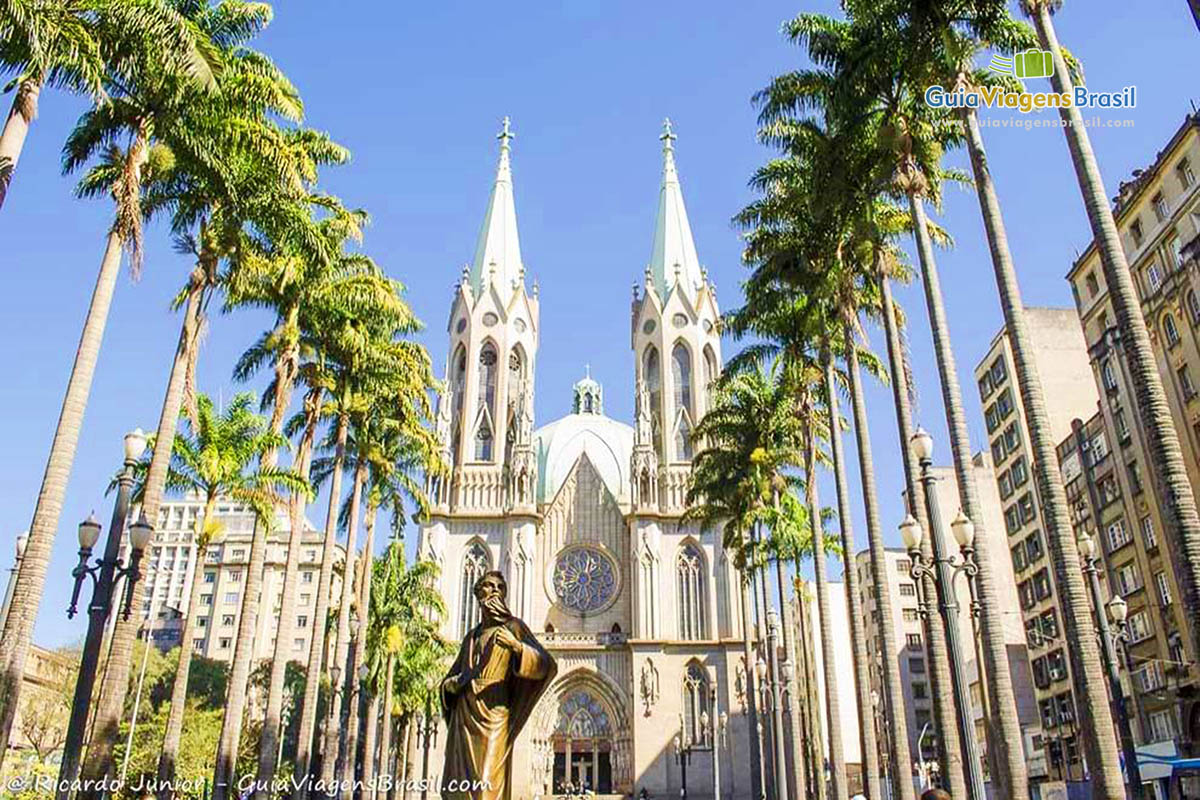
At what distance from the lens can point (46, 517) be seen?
46.9ft

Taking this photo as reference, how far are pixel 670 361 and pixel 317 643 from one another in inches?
1635

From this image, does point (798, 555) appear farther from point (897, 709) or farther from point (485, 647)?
point (485, 647)

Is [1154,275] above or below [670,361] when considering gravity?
below

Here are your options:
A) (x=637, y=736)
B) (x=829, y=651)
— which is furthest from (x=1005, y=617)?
(x=829, y=651)

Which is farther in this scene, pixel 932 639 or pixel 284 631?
pixel 284 631

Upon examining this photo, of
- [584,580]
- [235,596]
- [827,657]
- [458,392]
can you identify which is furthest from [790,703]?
[235,596]

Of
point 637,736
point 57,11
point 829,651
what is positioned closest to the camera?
point 57,11

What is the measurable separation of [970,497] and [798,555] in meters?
16.7

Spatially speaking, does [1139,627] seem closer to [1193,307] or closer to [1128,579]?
[1128,579]

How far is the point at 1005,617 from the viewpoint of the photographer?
55.2 metres

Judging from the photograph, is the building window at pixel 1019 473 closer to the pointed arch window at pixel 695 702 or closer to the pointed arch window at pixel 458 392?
the pointed arch window at pixel 695 702

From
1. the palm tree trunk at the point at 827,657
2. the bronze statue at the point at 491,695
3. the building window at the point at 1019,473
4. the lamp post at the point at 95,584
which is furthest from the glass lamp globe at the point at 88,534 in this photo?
the building window at the point at 1019,473

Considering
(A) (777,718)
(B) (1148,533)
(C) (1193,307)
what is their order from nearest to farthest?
(A) (777,718), (C) (1193,307), (B) (1148,533)

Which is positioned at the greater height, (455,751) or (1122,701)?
(1122,701)
